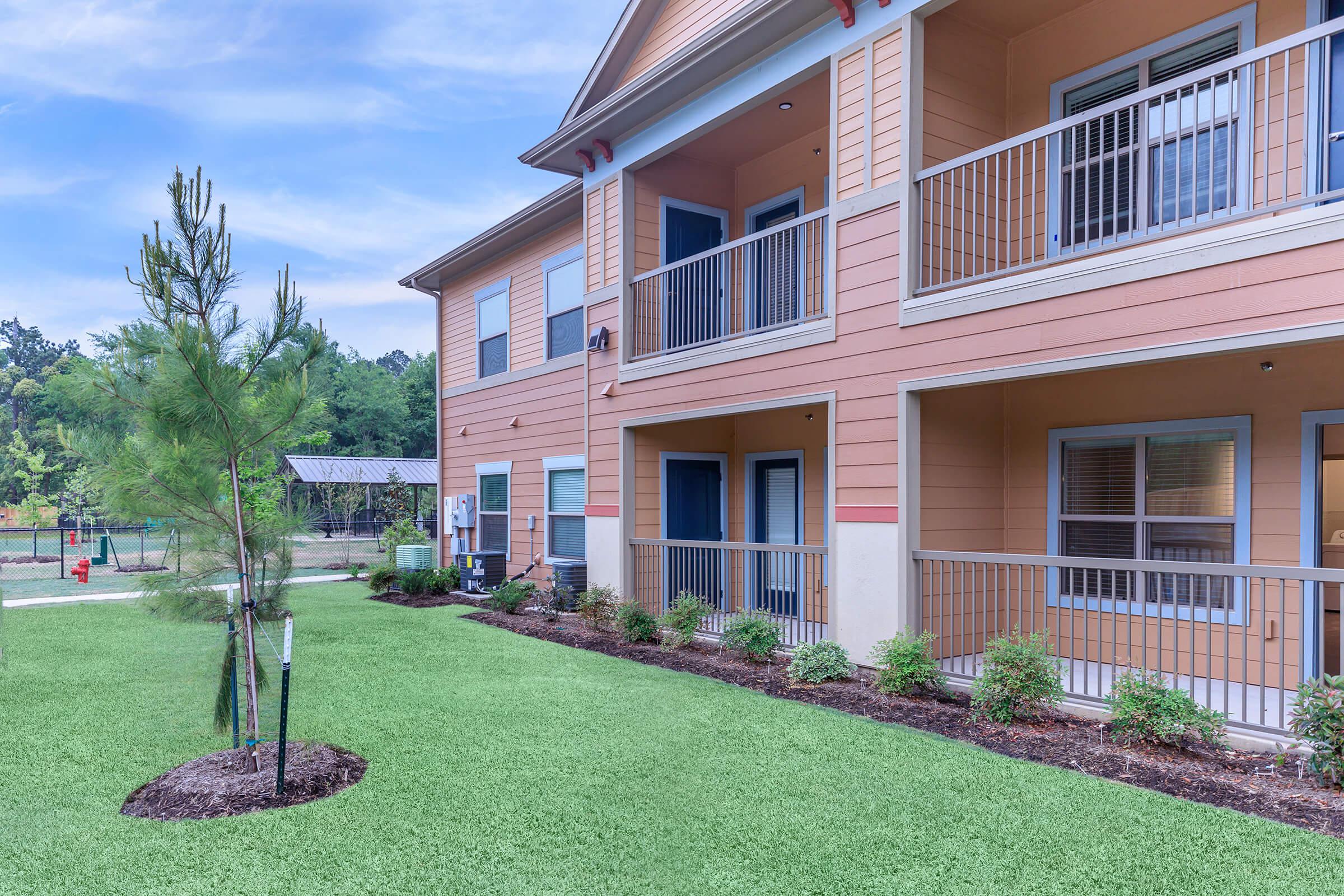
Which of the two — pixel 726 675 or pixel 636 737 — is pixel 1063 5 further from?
pixel 636 737

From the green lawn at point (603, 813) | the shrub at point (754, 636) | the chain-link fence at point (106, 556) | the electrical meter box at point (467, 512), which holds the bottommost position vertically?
the chain-link fence at point (106, 556)

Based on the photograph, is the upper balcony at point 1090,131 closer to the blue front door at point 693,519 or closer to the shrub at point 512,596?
the blue front door at point 693,519

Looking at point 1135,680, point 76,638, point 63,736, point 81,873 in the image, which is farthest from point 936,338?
point 76,638

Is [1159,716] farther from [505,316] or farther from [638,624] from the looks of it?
[505,316]

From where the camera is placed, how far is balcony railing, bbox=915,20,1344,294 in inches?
206

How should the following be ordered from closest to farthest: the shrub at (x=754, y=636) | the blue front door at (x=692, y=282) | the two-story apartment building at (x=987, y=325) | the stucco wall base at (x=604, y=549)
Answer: the two-story apartment building at (x=987, y=325)
the shrub at (x=754, y=636)
the blue front door at (x=692, y=282)
the stucco wall base at (x=604, y=549)

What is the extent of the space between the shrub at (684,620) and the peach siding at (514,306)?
5702 mm

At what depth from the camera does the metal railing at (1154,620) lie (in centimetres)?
517

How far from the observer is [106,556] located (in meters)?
19.1

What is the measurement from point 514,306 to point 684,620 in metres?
7.38

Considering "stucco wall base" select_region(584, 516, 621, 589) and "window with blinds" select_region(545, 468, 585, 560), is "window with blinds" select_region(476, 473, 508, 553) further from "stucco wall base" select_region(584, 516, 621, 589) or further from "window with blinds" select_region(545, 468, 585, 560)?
"stucco wall base" select_region(584, 516, 621, 589)

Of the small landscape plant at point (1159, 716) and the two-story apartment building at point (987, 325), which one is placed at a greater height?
the two-story apartment building at point (987, 325)

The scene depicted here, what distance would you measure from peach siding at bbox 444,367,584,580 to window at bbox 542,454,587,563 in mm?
160

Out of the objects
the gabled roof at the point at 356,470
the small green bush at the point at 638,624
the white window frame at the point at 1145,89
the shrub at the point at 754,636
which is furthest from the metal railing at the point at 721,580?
the gabled roof at the point at 356,470
